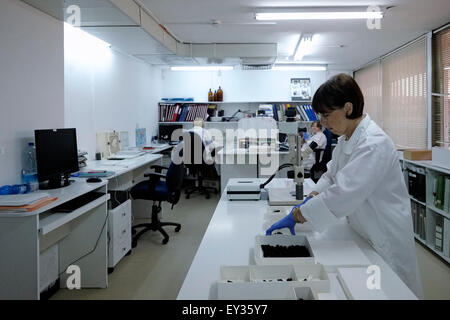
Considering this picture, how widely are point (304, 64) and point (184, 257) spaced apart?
514 centimetres

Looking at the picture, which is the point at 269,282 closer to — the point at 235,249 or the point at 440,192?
the point at 235,249

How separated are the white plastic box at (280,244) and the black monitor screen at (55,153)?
6.22 ft

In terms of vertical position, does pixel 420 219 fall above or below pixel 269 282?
below

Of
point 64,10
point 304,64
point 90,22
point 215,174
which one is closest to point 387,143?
point 64,10

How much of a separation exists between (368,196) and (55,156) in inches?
91.2

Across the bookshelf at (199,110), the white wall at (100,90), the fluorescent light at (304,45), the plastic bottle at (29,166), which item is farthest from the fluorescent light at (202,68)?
the plastic bottle at (29,166)

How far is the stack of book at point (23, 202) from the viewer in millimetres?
1890

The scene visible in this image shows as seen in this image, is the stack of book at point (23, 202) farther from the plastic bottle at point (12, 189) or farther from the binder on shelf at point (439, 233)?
the binder on shelf at point (439, 233)

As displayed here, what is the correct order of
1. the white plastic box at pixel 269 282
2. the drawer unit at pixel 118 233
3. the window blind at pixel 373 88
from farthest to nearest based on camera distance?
A: the window blind at pixel 373 88 < the drawer unit at pixel 118 233 < the white plastic box at pixel 269 282

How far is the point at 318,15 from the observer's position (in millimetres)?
3734

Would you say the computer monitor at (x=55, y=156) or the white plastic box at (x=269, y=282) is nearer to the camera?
the white plastic box at (x=269, y=282)

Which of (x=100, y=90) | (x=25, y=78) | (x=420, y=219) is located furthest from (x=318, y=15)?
(x=25, y=78)

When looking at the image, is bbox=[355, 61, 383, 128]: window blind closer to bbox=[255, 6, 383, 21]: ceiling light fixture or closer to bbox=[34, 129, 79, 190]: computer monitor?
bbox=[255, 6, 383, 21]: ceiling light fixture

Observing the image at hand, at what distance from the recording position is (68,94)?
359cm
